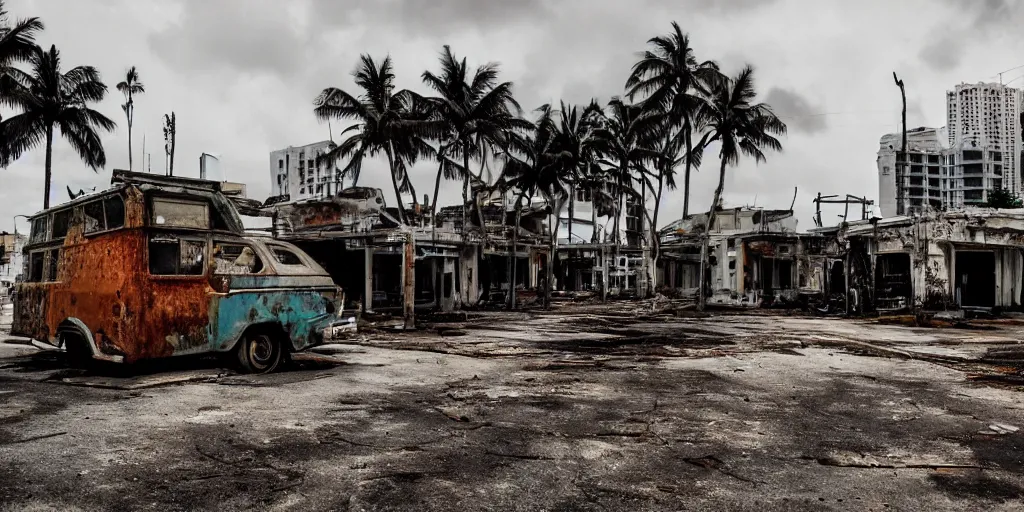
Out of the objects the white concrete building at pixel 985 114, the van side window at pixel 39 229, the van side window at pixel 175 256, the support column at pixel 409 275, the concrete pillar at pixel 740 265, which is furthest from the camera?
the white concrete building at pixel 985 114

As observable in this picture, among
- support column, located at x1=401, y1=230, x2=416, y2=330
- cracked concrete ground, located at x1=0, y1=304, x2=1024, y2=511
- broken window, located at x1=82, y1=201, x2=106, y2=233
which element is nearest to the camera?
cracked concrete ground, located at x1=0, y1=304, x2=1024, y2=511

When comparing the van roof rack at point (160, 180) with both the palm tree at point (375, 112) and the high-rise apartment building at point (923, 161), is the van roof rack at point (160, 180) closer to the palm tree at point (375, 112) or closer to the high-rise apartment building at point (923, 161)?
the palm tree at point (375, 112)

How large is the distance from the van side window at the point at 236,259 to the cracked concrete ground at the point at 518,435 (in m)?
1.32

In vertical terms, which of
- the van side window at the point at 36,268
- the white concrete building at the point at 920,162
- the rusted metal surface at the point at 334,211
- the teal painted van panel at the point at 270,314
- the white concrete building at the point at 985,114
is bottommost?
the teal painted van panel at the point at 270,314

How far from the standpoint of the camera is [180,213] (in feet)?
29.1

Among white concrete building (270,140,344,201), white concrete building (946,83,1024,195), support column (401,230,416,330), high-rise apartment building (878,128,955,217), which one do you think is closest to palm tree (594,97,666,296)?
support column (401,230,416,330)

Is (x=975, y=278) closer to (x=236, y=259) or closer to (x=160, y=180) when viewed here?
(x=236, y=259)

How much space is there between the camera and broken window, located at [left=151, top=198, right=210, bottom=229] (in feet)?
28.3

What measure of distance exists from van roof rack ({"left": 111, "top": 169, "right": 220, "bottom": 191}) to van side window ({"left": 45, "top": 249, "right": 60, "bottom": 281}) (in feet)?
5.59

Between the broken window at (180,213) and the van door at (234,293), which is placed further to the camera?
the van door at (234,293)

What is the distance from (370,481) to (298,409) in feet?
8.38

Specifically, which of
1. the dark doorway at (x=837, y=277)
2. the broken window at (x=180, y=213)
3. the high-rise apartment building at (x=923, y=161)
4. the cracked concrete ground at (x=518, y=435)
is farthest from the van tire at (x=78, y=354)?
the high-rise apartment building at (x=923, y=161)

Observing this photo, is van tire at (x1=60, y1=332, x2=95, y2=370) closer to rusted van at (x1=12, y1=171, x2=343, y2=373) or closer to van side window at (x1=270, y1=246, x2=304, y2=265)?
rusted van at (x1=12, y1=171, x2=343, y2=373)

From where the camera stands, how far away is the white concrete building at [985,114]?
123 meters
